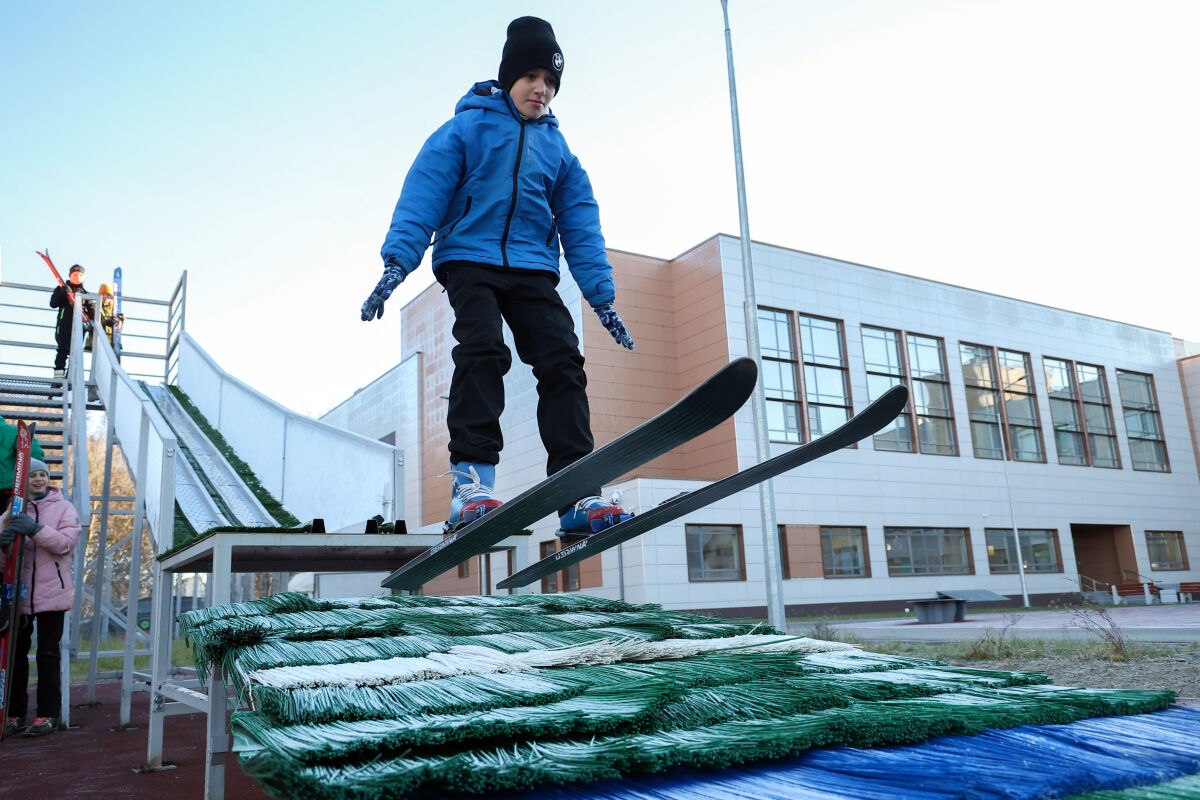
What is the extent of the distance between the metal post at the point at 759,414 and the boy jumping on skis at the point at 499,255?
9.50 m

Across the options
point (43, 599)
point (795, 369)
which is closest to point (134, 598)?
point (43, 599)

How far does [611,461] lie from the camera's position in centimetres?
303

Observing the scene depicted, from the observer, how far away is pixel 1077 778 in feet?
4.98

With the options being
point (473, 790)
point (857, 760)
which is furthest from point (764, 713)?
→ point (473, 790)

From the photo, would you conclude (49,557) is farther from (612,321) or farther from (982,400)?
(982,400)

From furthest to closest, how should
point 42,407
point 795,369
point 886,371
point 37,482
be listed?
point 886,371 → point 795,369 → point 42,407 → point 37,482

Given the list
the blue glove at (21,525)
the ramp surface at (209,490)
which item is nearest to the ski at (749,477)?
the ramp surface at (209,490)

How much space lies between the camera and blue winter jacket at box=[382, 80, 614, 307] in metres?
3.57

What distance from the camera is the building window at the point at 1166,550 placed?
38.8 m

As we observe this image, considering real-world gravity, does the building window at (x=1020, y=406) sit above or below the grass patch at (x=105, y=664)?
above

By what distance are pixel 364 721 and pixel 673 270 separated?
99.5 ft

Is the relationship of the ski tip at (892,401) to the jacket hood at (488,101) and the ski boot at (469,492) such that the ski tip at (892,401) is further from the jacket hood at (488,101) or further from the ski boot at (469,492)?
the jacket hood at (488,101)

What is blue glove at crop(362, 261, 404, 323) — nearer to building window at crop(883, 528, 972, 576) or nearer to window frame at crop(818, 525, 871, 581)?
window frame at crop(818, 525, 871, 581)

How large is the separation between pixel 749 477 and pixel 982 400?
34.7 m
